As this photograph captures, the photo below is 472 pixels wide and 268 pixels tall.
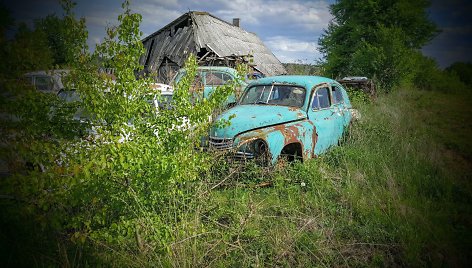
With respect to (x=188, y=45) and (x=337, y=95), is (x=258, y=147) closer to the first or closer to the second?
(x=337, y=95)

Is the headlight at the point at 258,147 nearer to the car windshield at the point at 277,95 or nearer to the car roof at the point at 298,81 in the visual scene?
the car windshield at the point at 277,95

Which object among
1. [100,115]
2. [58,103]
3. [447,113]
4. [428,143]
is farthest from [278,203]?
[447,113]

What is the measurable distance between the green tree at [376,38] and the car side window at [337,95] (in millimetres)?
11321

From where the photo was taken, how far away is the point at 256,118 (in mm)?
4555

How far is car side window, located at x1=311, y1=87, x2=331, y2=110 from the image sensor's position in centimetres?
520

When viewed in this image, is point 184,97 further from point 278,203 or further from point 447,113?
point 447,113

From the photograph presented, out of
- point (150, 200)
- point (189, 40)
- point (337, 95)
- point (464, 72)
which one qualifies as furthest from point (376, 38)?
point (150, 200)

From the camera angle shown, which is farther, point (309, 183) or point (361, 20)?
point (361, 20)

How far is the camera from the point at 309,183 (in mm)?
4184

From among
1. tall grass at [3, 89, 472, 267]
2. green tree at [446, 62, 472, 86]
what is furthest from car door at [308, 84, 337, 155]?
green tree at [446, 62, 472, 86]

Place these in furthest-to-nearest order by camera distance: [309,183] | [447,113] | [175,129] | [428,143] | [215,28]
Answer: [215,28]
[447,113]
[428,143]
[309,183]
[175,129]

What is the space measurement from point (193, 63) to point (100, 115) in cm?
118

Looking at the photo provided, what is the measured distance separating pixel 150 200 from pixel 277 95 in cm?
363

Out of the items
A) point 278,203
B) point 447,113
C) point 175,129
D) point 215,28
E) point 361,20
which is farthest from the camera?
point 361,20
